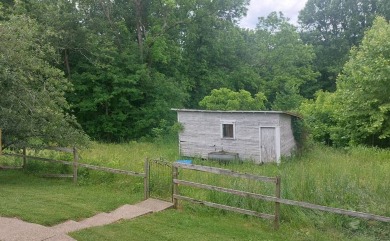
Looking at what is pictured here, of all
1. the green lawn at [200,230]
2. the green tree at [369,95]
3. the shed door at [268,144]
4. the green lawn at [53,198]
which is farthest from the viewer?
the green tree at [369,95]

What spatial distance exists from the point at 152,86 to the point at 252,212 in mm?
24033

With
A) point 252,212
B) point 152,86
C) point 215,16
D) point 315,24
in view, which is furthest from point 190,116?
point 315,24

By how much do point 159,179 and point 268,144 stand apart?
10.1 metres

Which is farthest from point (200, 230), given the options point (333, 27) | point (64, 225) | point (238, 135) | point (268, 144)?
point (333, 27)

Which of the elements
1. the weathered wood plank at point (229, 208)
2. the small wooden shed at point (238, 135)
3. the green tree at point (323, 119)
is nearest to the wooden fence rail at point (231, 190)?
the weathered wood plank at point (229, 208)

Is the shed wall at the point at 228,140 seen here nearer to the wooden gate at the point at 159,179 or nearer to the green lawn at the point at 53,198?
the green lawn at the point at 53,198

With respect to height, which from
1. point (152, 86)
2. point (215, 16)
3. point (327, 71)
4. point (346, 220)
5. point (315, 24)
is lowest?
point (346, 220)

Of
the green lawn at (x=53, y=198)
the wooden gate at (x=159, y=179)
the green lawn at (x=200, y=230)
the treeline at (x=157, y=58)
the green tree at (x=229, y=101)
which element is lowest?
the green lawn at (x=200, y=230)

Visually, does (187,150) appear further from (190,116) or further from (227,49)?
(227,49)

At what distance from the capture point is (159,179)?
1035 cm

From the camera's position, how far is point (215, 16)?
36031 mm

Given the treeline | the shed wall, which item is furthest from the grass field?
the treeline

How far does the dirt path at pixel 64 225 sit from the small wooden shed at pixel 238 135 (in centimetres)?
1065

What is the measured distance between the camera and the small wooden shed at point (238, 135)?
19422 mm
